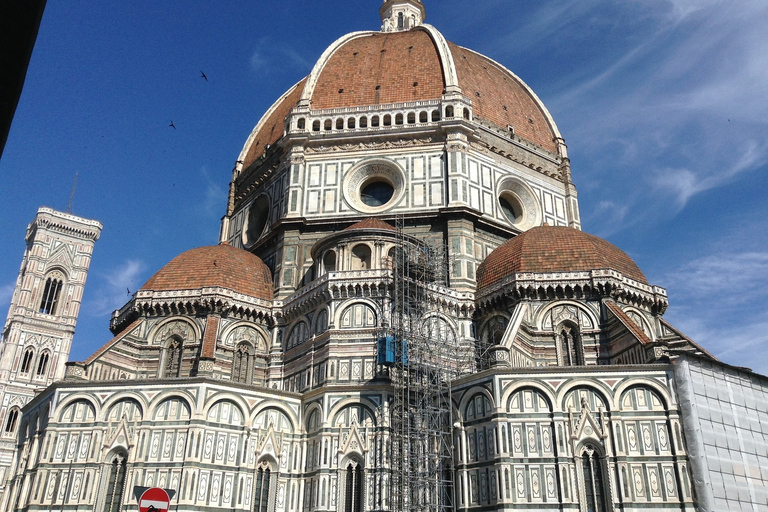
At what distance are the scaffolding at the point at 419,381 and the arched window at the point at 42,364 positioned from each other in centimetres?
4127

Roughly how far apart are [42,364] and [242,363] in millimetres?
36402

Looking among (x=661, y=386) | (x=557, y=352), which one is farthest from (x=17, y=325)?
(x=661, y=386)

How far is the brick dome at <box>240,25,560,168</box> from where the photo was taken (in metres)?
39.5

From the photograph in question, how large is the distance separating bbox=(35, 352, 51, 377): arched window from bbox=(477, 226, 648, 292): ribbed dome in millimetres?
42379

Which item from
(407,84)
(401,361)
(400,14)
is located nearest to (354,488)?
(401,361)

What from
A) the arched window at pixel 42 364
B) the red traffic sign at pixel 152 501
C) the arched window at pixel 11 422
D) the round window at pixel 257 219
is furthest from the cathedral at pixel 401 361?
the arched window at pixel 42 364

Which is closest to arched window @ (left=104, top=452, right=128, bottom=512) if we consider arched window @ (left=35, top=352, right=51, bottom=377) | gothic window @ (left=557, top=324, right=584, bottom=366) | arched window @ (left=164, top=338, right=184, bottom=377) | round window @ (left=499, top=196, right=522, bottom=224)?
arched window @ (left=164, top=338, right=184, bottom=377)

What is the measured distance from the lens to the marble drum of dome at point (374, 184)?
1412 inches

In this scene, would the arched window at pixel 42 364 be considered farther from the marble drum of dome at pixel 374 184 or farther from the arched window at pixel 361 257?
the arched window at pixel 361 257

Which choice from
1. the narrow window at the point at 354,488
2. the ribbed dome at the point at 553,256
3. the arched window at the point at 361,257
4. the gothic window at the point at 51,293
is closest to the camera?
the narrow window at the point at 354,488

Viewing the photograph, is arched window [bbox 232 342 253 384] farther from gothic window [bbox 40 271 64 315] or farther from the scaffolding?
gothic window [bbox 40 271 64 315]

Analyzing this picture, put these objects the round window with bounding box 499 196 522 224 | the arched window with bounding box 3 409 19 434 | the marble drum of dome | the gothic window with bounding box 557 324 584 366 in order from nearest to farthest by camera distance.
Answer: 1. the gothic window with bounding box 557 324 584 366
2. the marble drum of dome
3. the round window with bounding box 499 196 522 224
4. the arched window with bounding box 3 409 19 434

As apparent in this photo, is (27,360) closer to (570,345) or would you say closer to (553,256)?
(553,256)

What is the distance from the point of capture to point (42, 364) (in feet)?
196
